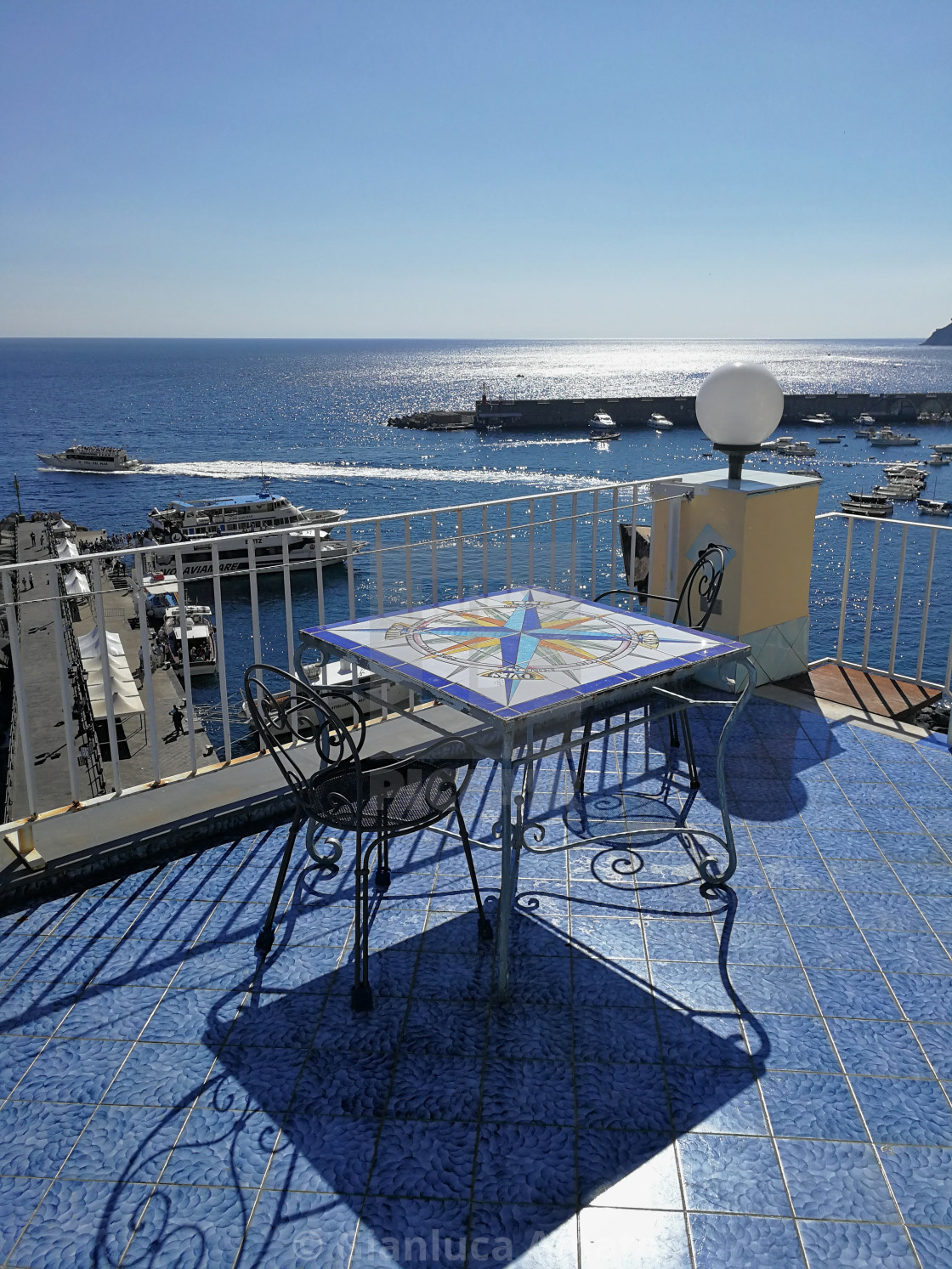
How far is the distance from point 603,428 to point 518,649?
6871 centimetres

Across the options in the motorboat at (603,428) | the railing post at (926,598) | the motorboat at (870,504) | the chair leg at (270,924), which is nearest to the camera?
the chair leg at (270,924)

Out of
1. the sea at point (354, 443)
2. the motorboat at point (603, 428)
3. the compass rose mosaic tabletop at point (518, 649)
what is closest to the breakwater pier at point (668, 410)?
the sea at point (354, 443)

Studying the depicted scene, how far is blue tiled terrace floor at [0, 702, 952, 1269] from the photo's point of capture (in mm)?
1505

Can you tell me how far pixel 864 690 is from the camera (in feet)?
13.6

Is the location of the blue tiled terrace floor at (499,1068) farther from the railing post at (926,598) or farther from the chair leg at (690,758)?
the railing post at (926,598)

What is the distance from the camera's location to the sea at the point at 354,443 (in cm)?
4922

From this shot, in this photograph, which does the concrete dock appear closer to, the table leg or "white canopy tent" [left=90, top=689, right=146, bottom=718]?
"white canopy tent" [left=90, top=689, right=146, bottom=718]

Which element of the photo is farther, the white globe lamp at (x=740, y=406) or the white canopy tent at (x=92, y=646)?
the white canopy tent at (x=92, y=646)

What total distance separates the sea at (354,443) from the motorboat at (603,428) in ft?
3.36

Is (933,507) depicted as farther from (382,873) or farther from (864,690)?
(382,873)

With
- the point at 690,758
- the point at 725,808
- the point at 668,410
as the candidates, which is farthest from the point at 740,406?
the point at 668,410

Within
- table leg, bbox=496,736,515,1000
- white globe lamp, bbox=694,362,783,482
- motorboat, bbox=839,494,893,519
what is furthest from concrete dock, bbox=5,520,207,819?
motorboat, bbox=839,494,893,519

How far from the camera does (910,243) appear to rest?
5428 cm

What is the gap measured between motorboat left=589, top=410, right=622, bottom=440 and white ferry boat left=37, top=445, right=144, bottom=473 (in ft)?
110
